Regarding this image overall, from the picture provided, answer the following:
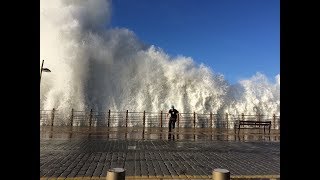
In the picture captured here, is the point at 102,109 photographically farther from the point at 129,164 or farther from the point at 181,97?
the point at 129,164

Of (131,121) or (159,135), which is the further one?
(131,121)

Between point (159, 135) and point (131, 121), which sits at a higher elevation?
point (131, 121)

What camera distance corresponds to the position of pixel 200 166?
9195mm

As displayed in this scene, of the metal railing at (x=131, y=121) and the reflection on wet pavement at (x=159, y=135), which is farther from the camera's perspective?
the metal railing at (x=131, y=121)

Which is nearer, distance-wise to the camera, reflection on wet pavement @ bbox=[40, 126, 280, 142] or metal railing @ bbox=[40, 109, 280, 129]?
reflection on wet pavement @ bbox=[40, 126, 280, 142]
